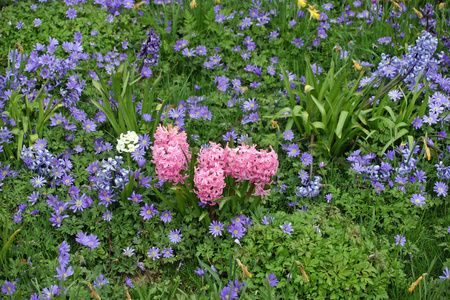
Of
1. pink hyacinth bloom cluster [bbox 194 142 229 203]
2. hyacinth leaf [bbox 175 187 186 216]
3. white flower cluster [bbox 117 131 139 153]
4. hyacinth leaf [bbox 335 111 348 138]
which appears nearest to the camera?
pink hyacinth bloom cluster [bbox 194 142 229 203]

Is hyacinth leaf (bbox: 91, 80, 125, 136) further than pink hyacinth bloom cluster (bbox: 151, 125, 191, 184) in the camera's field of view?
Yes

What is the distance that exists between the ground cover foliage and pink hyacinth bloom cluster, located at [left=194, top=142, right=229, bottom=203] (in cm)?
1

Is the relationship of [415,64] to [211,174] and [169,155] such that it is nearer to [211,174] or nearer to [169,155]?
[211,174]

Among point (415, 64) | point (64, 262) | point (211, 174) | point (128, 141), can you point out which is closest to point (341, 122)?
point (415, 64)

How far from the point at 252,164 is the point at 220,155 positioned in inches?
7.8

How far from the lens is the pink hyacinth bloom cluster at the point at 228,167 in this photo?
7.54 feet

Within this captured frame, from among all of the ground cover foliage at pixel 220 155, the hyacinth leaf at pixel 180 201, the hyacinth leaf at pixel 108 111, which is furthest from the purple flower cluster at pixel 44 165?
the hyacinth leaf at pixel 180 201

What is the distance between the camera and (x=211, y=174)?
232 cm

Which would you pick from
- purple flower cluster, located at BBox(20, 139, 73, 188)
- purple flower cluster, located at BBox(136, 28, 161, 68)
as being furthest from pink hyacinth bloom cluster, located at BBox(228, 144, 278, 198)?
purple flower cluster, located at BBox(136, 28, 161, 68)

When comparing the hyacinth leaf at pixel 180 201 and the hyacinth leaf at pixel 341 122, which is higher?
the hyacinth leaf at pixel 341 122

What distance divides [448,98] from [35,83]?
3.52m

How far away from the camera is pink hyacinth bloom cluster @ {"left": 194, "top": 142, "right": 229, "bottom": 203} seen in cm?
228

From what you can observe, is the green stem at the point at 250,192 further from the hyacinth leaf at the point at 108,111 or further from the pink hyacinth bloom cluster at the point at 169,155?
the hyacinth leaf at the point at 108,111

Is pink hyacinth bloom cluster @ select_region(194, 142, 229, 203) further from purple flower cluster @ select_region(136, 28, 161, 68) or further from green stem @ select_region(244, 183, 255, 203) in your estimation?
purple flower cluster @ select_region(136, 28, 161, 68)
